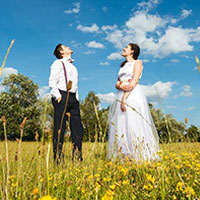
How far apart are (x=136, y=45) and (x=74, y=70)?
4.70 ft

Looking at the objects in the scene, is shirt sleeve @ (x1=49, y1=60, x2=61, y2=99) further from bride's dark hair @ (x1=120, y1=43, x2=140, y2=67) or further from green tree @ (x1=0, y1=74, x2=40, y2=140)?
green tree @ (x1=0, y1=74, x2=40, y2=140)

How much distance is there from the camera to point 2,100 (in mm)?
24516

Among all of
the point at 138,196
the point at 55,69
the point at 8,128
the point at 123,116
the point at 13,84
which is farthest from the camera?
the point at 13,84

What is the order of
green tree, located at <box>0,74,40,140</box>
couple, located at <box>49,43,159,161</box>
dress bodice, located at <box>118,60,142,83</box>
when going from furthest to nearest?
1. green tree, located at <box>0,74,40,140</box>
2. dress bodice, located at <box>118,60,142,83</box>
3. couple, located at <box>49,43,159,161</box>

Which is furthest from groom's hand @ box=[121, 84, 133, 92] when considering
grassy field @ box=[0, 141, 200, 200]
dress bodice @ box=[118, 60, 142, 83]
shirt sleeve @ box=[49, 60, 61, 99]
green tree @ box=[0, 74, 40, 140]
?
green tree @ box=[0, 74, 40, 140]

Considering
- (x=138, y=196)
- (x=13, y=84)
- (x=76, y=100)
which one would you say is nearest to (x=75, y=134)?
(x=76, y=100)

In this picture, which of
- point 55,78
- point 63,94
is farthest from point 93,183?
point 55,78

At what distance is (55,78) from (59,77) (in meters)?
0.14

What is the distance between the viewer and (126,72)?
4555 millimetres

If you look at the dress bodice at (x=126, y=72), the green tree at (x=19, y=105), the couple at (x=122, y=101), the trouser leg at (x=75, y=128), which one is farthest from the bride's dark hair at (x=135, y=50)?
the green tree at (x=19, y=105)

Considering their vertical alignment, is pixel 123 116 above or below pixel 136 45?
below

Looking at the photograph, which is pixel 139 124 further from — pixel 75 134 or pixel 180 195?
pixel 180 195

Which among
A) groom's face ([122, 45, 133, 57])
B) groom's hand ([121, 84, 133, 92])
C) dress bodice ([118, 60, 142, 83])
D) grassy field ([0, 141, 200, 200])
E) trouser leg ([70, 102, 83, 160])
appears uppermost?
groom's face ([122, 45, 133, 57])

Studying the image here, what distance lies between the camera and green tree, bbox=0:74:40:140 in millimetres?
24281
